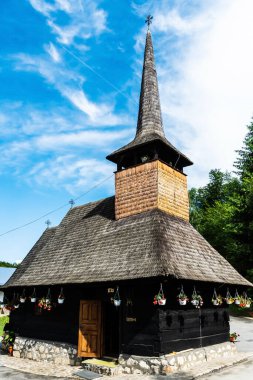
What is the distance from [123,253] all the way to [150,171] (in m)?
3.90

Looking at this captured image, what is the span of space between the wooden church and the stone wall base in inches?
8.4

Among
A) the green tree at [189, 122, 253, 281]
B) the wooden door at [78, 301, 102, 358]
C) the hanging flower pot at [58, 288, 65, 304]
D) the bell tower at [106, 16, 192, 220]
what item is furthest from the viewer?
the green tree at [189, 122, 253, 281]

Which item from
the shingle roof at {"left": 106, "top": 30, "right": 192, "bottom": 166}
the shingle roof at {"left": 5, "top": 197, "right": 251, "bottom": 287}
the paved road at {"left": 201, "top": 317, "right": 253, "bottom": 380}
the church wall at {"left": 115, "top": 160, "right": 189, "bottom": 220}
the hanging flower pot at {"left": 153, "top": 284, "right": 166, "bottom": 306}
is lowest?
the paved road at {"left": 201, "top": 317, "right": 253, "bottom": 380}

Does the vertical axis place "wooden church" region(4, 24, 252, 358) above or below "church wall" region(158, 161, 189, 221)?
below

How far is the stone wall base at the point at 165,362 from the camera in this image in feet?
31.2

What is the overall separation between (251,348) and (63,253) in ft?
30.5

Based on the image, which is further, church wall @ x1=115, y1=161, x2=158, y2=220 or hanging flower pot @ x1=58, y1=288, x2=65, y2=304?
church wall @ x1=115, y1=161, x2=158, y2=220

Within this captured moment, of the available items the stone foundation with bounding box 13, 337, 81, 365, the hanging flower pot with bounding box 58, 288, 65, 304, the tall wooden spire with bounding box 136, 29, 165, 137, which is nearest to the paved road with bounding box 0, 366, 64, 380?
the stone foundation with bounding box 13, 337, 81, 365

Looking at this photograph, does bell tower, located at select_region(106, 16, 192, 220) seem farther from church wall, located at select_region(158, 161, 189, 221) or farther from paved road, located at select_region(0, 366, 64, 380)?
paved road, located at select_region(0, 366, 64, 380)

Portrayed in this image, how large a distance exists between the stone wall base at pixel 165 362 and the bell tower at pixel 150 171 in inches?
214

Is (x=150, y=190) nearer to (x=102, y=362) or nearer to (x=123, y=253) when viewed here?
(x=123, y=253)

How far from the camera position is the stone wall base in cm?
952

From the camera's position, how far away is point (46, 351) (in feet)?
42.6

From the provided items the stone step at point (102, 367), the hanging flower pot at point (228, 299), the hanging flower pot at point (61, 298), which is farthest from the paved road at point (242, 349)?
the hanging flower pot at point (61, 298)
